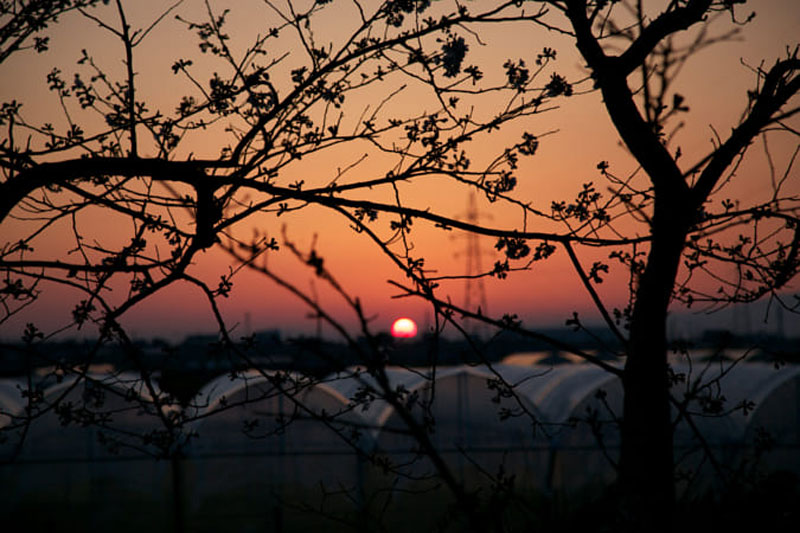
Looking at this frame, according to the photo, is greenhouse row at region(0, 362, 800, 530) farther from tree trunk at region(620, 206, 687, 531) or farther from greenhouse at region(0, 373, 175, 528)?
tree trunk at region(620, 206, 687, 531)

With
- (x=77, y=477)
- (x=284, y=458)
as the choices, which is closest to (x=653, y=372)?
(x=284, y=458)

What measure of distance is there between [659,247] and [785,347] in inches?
928

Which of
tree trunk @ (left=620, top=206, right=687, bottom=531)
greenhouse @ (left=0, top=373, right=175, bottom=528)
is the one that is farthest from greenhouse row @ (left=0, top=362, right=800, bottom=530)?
tree trunk @ (left=620, top=206, right=687, bottom=531)

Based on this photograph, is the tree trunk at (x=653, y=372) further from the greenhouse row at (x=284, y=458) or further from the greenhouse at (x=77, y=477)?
the greenhouse at (x=77, y=477)

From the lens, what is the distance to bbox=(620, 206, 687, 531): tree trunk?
289cm

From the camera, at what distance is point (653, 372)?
9.86ft

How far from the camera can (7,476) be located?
1194cm

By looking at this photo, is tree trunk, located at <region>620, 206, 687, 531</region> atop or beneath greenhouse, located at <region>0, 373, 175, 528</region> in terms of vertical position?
atop

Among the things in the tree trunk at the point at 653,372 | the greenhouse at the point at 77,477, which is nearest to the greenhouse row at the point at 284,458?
the greenhouse at the point at 77,477

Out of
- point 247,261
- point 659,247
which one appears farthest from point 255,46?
point 247,261

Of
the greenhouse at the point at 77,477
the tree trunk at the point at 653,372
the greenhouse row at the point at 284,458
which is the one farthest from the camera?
the greenhouse row at the point at 284,458

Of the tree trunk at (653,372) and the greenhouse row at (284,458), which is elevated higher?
the tree trunk at (653,372)

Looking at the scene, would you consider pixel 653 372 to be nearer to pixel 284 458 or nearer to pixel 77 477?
pixel 284 458

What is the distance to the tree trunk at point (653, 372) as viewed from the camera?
289 centimetres
